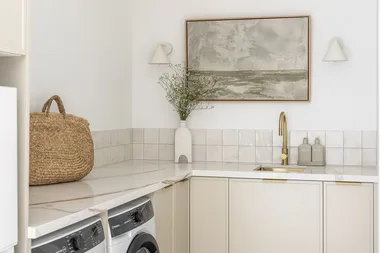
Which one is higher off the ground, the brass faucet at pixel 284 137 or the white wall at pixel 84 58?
the white wall at pixel 84 58

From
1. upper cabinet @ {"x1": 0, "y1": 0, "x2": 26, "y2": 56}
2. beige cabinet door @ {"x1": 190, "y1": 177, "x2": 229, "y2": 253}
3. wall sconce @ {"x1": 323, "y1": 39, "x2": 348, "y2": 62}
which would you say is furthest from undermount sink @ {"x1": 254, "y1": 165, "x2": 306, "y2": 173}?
upper cabinet @ {"x1": 0, "y1": 0, "x2": 26, "y2": 56}

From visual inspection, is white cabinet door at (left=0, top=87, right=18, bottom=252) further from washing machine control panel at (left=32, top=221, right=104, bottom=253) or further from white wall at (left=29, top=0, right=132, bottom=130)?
white wall at (left=29, top=0, right=132, bottom=130)

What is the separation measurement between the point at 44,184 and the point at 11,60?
1.02 meters

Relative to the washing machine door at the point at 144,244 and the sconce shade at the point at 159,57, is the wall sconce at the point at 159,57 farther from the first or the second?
the washing machine door at the point at 144,244

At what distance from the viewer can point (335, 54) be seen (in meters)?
3.75

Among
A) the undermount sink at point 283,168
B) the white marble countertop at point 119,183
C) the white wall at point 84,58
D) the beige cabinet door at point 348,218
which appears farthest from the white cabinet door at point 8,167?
the undermount sink at point 283,168

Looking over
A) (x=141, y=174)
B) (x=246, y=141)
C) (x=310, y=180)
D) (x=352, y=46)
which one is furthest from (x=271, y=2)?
(x=141, y=174)

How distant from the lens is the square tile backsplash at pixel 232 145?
3854 millimetres

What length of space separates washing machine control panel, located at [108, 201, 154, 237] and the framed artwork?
152cm

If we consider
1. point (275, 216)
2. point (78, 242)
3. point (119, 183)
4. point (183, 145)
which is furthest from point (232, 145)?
point (78, 242)

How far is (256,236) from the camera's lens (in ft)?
11.5

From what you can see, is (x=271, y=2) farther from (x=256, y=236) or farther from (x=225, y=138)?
(x=256, y=236)

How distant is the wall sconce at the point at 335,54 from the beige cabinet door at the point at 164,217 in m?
1.43

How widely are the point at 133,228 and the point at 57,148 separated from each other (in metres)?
0.55
